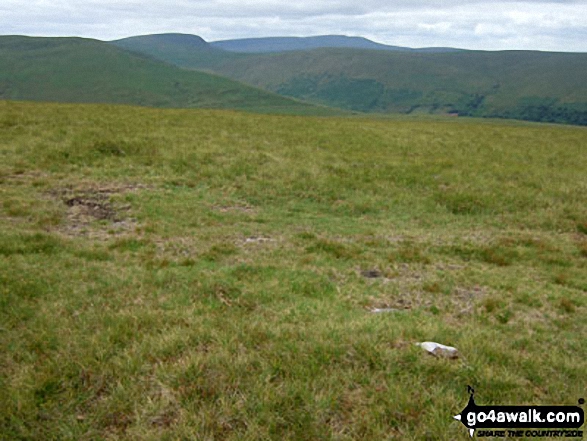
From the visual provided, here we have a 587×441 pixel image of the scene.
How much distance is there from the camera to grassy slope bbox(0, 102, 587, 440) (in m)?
6.07

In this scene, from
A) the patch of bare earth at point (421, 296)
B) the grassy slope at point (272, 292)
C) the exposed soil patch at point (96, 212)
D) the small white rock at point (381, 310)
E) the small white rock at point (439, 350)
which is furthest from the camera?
the exposed soil patch at point (96, 212)

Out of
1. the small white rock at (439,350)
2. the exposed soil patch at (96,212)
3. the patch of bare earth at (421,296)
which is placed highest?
the small white rock at (439,350)

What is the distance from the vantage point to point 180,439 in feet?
18.0

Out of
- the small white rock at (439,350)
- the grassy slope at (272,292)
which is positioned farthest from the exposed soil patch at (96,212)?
the small white rock at (439,350)

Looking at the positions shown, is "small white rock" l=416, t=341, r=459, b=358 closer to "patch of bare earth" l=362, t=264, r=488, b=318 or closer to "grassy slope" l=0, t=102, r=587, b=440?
"grassy slope" l=0, t=102, r=587, b=440

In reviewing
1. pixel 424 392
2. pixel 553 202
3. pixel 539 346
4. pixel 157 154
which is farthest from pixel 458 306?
pixel 157 154

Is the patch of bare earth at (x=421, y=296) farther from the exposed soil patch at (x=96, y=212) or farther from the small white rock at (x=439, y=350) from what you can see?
the exposed soil patch at (x=96, y=212)

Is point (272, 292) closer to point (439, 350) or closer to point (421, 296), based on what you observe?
point (421, 296)

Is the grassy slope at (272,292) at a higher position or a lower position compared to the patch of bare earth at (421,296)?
higher

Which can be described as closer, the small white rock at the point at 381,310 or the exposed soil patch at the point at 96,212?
the small white rock at the point at 381,310

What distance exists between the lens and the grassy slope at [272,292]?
607 centimetres

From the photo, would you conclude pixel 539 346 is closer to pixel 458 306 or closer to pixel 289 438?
pixel 458 306

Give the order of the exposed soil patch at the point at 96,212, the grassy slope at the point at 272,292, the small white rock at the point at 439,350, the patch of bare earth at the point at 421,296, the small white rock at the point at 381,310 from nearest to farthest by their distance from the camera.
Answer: the grassy slope at the point at 272,292, the small white rock at the point at 439,350, the small white rock at the point at 381,310, the patch of bare earth at the point at 421,296, the exposed soil patch at the point at 96,212

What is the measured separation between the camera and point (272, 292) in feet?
32.2
